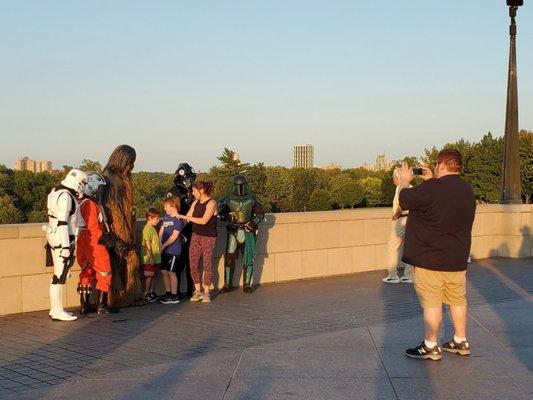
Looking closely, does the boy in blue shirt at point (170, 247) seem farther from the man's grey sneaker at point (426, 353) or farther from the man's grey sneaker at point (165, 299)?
the man's grey sneaker at point (426, 353)

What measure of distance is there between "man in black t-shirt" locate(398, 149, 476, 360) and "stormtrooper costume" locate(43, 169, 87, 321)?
3.97 metres

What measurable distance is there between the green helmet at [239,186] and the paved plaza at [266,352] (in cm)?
146

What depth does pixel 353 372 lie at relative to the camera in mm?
6344

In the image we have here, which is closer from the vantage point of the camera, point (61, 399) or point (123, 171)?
point (61, 399)

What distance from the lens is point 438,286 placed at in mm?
6715

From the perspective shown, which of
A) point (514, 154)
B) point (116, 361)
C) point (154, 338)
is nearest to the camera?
point (116, 361)

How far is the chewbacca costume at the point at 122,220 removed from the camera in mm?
9578

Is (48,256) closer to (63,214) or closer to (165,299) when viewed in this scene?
(63,214)

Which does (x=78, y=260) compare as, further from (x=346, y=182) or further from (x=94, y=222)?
(x=346, y=182)

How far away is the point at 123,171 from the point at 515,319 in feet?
16.4

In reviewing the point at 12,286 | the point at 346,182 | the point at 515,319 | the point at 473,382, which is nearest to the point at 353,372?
the point at 473,382

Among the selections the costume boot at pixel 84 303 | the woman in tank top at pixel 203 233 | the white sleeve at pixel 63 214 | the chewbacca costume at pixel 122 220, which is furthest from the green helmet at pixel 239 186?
the white sleeve at pixel 63 214

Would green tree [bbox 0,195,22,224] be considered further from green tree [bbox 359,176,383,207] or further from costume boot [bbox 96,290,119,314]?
green tree [bbox 359,176,383,207]

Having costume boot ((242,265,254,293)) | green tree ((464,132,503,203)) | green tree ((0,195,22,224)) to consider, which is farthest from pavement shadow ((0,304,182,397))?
green tree ((464,132,503,203))
